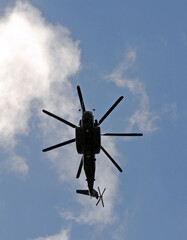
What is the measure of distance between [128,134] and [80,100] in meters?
5.37

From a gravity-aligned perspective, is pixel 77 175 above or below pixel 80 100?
below

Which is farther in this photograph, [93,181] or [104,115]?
[93,181]

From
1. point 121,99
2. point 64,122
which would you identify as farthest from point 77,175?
point 121,99

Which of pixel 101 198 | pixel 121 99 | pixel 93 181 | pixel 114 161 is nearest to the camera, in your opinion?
pixel 121 99

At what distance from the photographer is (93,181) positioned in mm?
30469

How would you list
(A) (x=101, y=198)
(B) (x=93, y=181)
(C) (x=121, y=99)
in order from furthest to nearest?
1. (A) (x=101, y=198)
2. (B) (x=93, y=181)
3. (C) (x=121, y=99)

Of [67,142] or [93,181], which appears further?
[93,181]

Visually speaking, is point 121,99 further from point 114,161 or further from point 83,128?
point 114,161

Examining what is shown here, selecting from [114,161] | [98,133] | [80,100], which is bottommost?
[114,161]

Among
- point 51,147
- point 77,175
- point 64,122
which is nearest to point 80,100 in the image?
point 64,122

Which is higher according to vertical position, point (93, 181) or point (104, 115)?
point (104, 115)

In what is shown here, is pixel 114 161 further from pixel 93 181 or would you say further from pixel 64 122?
pixel 64 122

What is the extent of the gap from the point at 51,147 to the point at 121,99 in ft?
25.0

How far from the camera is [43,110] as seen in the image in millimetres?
26766
